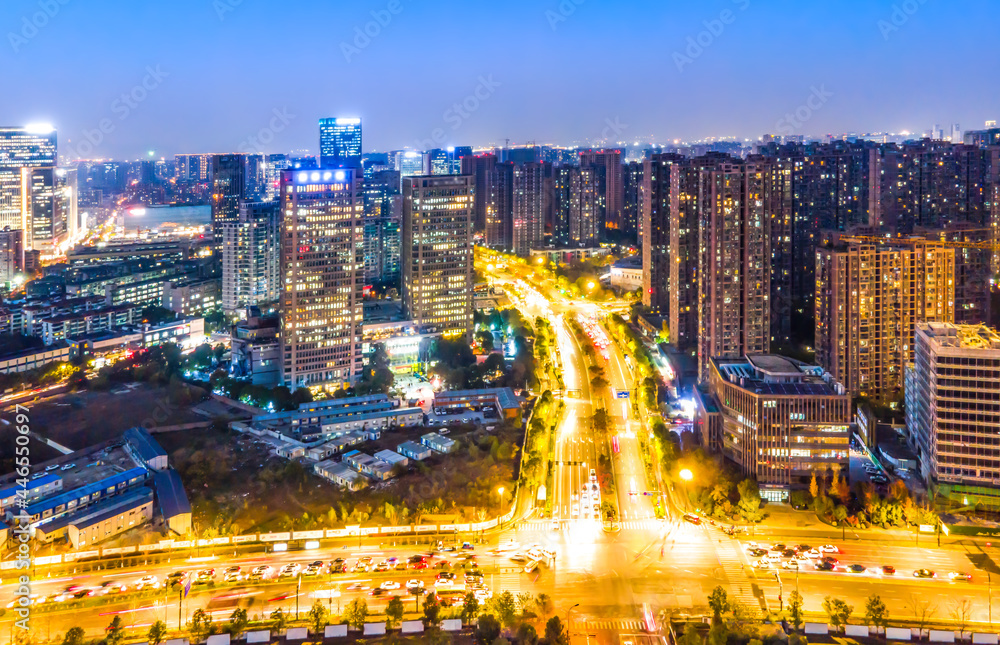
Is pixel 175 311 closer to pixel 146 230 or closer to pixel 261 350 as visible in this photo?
pixel 261 350

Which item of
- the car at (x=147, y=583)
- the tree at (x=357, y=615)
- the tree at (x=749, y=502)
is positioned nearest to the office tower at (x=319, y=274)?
the car at (x=147, y=583)

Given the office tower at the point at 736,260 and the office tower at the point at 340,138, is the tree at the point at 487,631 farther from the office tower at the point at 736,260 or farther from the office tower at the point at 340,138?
the office tower at the point at 340,138

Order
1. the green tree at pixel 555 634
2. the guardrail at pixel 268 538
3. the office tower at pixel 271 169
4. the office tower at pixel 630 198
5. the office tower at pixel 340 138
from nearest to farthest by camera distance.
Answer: the green tree at pixel 555 634, the guardrail at pixel 268 538, the office tower at pixel 340 138, the office tower at pixel 630 198, the office tower at pixel 271 169

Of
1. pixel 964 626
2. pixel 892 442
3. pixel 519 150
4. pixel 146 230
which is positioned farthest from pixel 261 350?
pixel 519 150

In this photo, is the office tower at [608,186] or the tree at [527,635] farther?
the office tower at [608,186]

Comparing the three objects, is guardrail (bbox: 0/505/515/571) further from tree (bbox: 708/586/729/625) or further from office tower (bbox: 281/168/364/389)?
office tower (bbox: 281/168/364/389)

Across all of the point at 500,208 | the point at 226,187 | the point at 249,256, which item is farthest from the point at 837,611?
the point at 226,187
